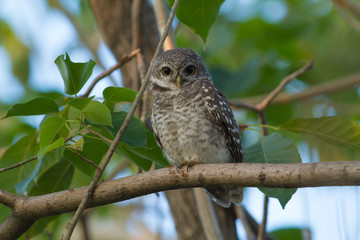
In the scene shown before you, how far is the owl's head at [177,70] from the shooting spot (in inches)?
141

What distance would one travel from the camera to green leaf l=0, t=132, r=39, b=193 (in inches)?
108

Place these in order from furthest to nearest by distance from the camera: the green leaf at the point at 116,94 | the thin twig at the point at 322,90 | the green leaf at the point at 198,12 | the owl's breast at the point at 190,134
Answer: the thin twig at the point at 322,90 → the owl's breast at the point at 190,134 → the green leaf at the point at 198,12 → the green leaf at the point at 116,94

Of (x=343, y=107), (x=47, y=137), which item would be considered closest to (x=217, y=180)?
(x=47, y=137)

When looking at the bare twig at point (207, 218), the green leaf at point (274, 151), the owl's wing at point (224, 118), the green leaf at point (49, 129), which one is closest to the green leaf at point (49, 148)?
the green leaf at point (49, 129)

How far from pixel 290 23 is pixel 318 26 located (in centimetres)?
83

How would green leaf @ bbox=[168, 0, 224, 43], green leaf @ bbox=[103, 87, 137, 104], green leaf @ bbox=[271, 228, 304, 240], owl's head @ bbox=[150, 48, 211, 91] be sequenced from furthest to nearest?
green leaf @ bbox=[271, 228, 304, 240] → owl's head @ bbox=[150, 48, 211, 91] → green leaf @ bbox=[168, 0, 224, 43] → green leaf @ bbox=[103, 87, 137, 104]

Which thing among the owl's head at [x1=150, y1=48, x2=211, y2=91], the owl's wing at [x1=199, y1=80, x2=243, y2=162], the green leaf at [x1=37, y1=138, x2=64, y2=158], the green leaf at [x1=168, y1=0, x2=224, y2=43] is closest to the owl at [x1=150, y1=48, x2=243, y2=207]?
the owl's wing at [x1=199, y1=80, x2=243, y2=162]

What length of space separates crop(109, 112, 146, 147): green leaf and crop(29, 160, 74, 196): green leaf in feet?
2.62

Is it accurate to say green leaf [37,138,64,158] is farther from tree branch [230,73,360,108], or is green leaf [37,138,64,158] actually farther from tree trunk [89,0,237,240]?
tree branch [230,73,360,108]

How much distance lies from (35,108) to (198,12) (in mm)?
1103

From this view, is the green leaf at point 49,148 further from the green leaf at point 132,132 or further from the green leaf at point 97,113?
the green leaf at point 132,132

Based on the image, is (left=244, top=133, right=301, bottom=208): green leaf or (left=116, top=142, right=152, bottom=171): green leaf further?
(left=244, top=133, right=301, bottom=208): green leaf

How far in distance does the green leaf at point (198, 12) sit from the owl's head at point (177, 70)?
0.87 metres

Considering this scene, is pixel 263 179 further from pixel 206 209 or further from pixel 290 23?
pixel 290 23
